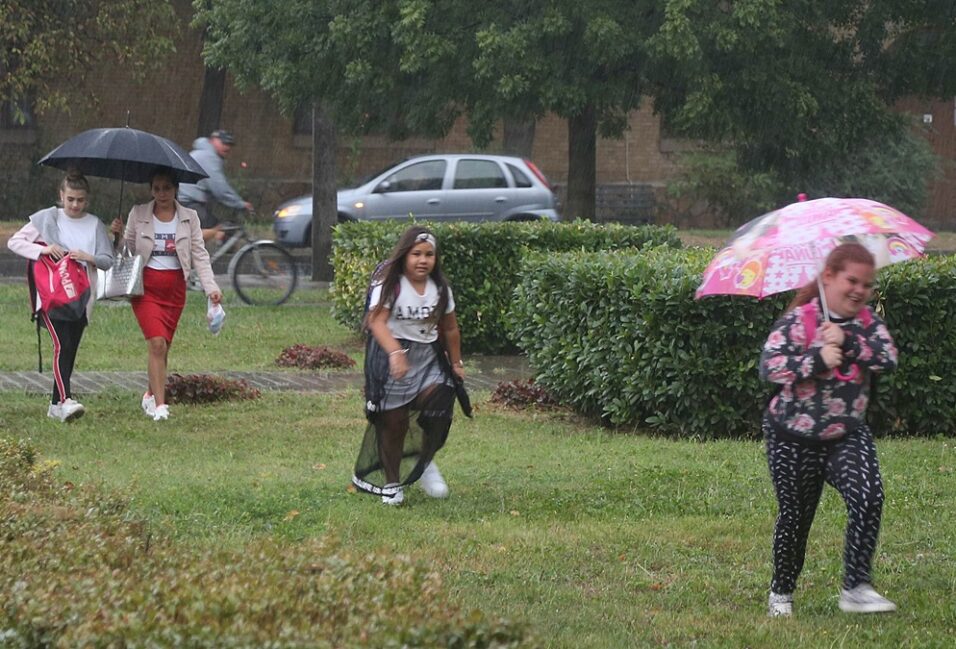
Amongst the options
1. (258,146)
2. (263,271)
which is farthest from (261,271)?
(258,146)

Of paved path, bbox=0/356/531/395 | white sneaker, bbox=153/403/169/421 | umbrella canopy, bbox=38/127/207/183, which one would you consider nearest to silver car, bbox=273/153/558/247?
paved path, bbox=0/356/531/395

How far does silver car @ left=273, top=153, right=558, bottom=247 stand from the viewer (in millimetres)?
25406

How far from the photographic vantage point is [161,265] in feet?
35.9

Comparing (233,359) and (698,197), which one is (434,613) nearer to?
(233,359)

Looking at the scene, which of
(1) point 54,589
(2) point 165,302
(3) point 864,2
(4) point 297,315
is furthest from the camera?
(3) point 864,2

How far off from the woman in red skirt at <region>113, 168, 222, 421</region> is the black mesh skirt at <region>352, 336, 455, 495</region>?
10.4 feet

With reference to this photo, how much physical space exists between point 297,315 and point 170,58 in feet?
59.4

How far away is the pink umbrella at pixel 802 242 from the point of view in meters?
5.98

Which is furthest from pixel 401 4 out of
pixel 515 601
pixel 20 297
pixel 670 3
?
pixel 515 601

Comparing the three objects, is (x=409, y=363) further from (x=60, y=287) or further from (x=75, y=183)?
(x=75, y=183)

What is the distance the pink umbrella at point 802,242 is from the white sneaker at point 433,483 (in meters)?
2.51

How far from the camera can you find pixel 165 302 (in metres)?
11.0

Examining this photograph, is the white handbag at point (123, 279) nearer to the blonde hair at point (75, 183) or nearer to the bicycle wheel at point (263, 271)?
the blonde hair at point (75, 183)

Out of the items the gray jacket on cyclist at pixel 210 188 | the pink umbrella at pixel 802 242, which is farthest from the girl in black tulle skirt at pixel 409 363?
the gray jacket on cyclist at pixel 210 188
